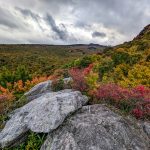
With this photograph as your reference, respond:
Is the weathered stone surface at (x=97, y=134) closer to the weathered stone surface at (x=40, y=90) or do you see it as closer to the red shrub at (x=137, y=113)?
the red shrub at (x=137, y=113)

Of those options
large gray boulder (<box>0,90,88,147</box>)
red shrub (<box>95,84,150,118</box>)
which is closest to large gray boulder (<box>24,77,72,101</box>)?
large gray boulder (<box>0,90,88,147</box>)

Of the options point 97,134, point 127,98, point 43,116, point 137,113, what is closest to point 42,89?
point 43,116

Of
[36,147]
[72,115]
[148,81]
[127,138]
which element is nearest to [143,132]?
[127,138]

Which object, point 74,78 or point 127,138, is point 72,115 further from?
point 74,78

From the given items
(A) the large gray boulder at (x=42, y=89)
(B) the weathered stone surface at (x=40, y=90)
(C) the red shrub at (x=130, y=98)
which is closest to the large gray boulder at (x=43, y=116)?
(C) the red shrub at (x=130, y=98)

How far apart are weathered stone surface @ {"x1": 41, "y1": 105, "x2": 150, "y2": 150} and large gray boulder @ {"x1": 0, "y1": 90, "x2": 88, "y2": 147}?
1.13 feet

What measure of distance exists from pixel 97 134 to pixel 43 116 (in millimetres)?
2377

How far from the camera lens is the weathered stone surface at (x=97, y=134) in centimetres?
1063

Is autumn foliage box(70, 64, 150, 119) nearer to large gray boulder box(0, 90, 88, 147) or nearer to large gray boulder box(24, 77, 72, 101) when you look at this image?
large gray boulder box(0, 90, 88, 147)

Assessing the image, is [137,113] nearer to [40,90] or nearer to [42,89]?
[42,89]

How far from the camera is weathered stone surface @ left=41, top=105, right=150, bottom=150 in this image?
1063cm

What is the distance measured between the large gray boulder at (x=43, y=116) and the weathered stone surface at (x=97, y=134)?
34cm

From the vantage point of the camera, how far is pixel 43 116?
12.0 meters

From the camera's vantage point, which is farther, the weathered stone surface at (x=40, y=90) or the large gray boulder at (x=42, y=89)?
the weathered stone surface at (x=40, y=90)
